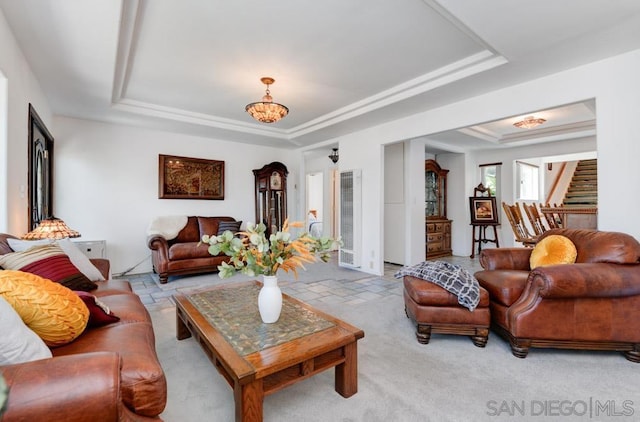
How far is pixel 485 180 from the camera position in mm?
6918

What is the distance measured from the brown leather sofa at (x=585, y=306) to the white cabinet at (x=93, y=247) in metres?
4.94

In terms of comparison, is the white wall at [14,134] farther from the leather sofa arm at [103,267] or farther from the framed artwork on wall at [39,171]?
the leather sofa arm at [103,267]

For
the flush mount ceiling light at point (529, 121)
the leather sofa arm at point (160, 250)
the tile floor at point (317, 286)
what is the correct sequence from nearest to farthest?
the tile floor at point (317, 286), the leather sofa arm at point (160, 250), the flush mount ceiling light at point (529, 121)

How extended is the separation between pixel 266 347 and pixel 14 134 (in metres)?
2.74

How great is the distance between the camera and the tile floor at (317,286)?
3602 millimetres

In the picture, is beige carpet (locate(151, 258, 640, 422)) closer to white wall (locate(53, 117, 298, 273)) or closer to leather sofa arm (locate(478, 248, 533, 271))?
leather sofa arm (locate(478, 248, 533, 271))

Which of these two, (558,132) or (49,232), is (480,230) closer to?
(558,132)

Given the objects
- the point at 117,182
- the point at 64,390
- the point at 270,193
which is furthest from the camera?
the point at 270,193

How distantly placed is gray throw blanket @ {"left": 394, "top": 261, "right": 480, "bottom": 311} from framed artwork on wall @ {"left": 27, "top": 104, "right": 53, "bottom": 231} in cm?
388

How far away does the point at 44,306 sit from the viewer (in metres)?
1.24

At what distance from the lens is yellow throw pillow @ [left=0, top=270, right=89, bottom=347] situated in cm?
119

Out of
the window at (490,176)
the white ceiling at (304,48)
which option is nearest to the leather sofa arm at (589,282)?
the white ceiling at (304,48)

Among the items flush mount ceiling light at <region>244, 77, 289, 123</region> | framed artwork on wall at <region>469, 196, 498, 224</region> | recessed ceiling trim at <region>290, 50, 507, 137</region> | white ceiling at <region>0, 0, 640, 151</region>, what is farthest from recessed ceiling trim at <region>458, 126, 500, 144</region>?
flush mount ceiling light at <region>244, 77, 289, 123</region>

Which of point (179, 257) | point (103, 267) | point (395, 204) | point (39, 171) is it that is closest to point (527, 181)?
point (395, 204)
